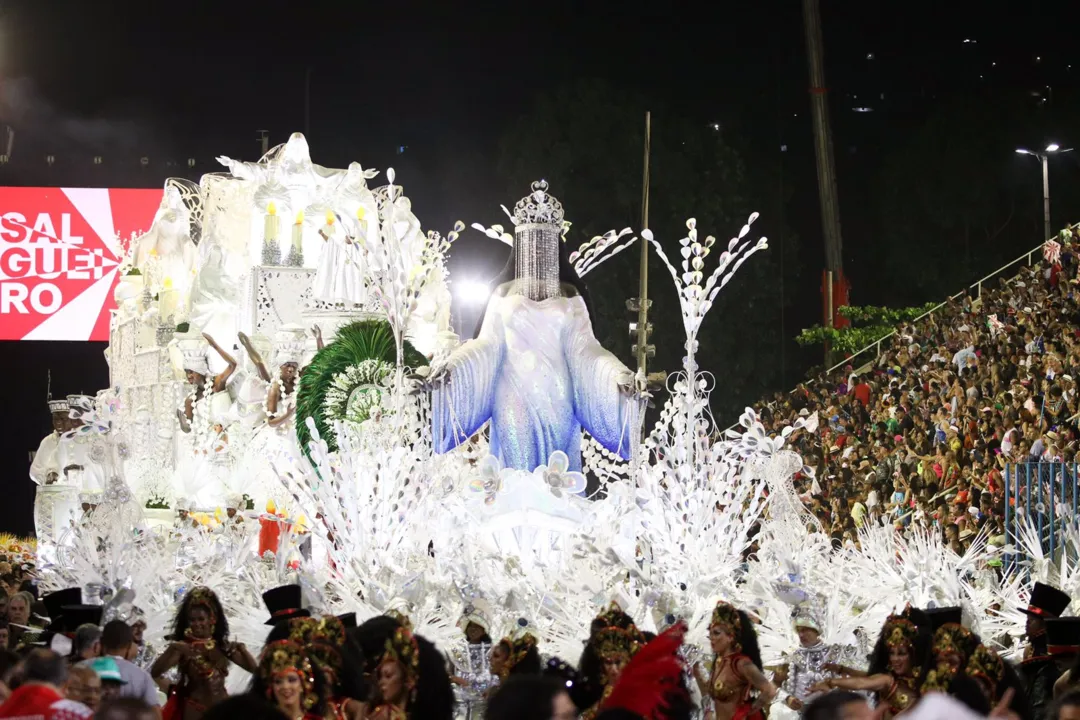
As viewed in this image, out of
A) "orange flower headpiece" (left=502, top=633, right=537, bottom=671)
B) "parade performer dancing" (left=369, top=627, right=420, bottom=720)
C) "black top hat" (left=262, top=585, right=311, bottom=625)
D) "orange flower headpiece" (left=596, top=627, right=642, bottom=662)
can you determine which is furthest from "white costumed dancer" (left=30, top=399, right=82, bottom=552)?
"parade performer dancing" (left=369, top=627, right=420, bottom=720)

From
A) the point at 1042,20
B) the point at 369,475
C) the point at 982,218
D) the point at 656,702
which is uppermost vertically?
Result: the point at 1042,20

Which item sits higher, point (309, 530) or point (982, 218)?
point (982, 218)

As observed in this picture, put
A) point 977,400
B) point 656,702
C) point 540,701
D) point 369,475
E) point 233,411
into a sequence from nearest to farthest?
point 540,701 < point 656,702 < point 369,475 < point 977,400 < point 233,411

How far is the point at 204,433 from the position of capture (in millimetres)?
23375

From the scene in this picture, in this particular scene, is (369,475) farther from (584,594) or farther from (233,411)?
(233,411)

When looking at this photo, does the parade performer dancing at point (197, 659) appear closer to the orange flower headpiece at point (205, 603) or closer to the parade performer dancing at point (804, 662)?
the orange flower headpiece at point (205, 603)

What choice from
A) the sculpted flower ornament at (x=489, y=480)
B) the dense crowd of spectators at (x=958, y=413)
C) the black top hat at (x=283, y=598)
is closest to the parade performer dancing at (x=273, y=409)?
the dense crowd of spectators at (x=958, y=413)

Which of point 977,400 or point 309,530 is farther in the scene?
point 977,400

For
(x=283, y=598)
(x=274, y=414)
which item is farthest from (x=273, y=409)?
(x=283, y=598)

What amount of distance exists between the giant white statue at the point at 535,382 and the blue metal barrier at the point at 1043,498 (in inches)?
116

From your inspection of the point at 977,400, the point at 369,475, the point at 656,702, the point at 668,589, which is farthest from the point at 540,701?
the point at 977,400

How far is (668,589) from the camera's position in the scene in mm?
10641

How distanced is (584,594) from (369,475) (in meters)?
2.36

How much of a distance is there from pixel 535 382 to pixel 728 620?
18.7 ft
